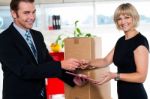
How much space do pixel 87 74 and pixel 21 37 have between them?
0.75 meters

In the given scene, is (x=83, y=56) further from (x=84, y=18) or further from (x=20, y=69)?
(x=84, y=18)

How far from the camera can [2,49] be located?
1.81 m

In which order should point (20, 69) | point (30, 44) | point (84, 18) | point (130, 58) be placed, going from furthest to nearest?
1. point (84, 18)
2. point (130, 58)
3. point (30, 44)
4. point (20, 69)

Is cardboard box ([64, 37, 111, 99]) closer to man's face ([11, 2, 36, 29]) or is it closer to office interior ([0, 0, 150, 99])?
man's face ([11, 2, 36, 29])

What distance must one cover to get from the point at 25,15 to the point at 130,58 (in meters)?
0.83

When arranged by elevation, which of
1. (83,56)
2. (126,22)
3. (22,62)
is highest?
(126,22)

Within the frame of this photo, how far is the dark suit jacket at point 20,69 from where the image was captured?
1.79 metres

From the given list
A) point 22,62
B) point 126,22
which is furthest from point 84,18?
point 22,62

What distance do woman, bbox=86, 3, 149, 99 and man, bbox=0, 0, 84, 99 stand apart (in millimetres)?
445

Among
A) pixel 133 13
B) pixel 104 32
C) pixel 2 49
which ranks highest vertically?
pixel 133 13

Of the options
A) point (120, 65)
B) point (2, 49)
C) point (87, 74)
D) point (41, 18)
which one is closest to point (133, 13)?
point (120, 65)

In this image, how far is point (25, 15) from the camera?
73.7 inches

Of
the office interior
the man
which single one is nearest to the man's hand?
the man

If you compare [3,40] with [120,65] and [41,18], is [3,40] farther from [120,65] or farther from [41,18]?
[41,18]
